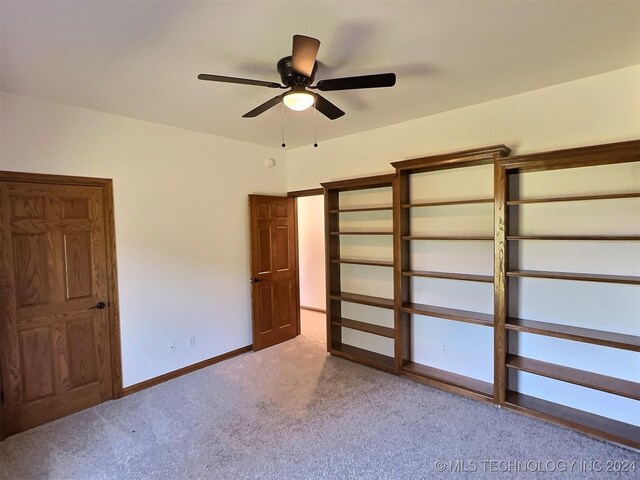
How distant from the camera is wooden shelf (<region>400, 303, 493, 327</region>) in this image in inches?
115

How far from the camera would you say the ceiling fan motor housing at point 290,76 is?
1.96m

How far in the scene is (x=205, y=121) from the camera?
3348 millimetres

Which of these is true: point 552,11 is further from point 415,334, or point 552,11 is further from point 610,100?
point 415,334

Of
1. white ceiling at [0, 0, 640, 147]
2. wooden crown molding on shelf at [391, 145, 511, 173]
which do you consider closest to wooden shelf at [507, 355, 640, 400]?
wooden crown molding on shelf at [391, 145, 511, 173]

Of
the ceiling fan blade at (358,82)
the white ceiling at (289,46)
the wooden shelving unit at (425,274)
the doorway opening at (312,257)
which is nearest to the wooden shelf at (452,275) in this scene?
the wooden shelving unit at (425,274)

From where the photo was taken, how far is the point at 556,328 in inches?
102

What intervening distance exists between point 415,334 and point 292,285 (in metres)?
1.84

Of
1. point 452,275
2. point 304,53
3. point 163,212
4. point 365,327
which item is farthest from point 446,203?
point 163,212

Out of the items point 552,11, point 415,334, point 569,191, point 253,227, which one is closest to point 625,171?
point 569,191

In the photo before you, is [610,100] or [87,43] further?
[610,100]

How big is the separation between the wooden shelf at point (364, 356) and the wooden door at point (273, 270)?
85 centimetres

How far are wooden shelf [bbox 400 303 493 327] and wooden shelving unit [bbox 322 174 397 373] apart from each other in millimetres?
241

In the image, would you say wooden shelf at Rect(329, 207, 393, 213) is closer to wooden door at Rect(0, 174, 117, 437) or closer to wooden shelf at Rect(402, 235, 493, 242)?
wooden shelf at Rect(402, 235, 493, 242)

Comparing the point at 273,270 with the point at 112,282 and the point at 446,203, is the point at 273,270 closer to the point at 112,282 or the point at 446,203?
the point at 112,282
